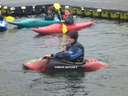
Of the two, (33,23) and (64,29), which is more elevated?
(64,29)

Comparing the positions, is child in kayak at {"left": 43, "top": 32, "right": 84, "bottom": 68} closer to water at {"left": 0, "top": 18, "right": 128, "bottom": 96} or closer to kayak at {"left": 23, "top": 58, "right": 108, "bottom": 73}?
kayak at {"left": 23, "top": 58, "right": 108, "bottom": 73}

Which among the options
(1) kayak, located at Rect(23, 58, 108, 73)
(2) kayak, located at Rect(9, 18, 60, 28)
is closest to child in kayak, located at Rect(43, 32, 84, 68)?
(1) kayak, located at Rect(23, 58, 108, 73)

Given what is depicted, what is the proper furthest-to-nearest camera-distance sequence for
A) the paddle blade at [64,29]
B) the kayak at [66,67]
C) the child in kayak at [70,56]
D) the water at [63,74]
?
the paddle blade at [64,29] → the kayak at [66,67] → the child in kayak at [70,56] → the water at [63,74]

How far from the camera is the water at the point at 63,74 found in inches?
652

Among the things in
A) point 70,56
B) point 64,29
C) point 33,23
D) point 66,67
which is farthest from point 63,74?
point 33,23

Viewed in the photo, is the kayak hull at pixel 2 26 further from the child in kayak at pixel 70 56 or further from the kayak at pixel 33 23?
the child in kayak at pixel 70 56

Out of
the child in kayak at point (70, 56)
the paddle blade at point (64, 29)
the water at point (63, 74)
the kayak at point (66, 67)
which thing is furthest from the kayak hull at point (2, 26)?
the child in kayak at point (70, 56)

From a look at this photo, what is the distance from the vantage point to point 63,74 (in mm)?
18422

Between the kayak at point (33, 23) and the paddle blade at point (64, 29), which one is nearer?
the paddle blade at point (64, 29)

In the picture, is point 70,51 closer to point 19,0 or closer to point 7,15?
point 7,15

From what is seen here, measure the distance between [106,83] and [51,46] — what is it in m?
8.22

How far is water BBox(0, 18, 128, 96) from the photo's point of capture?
16.6 metres

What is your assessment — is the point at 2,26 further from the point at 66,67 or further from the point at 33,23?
the point at 66,67

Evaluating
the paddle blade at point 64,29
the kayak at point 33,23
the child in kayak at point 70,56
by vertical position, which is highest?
the child in kayak at point 70,56
